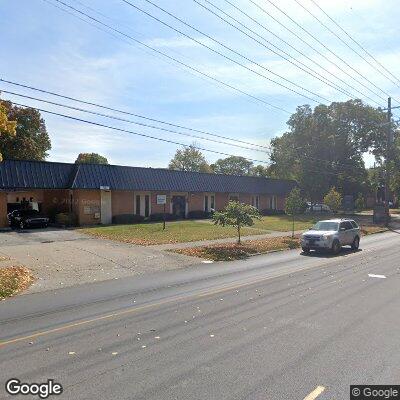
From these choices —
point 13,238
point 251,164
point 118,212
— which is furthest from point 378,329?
point 251,164

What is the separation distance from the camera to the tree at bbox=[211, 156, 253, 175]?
384ft

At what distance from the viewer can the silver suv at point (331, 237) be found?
21.0 m

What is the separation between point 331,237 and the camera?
2109cm

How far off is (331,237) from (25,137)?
39.3 m

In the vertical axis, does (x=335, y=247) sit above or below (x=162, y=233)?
below

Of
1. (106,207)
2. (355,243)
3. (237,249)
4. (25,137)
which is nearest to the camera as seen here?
(237,249)

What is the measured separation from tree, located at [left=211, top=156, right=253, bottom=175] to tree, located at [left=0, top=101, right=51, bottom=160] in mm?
65861

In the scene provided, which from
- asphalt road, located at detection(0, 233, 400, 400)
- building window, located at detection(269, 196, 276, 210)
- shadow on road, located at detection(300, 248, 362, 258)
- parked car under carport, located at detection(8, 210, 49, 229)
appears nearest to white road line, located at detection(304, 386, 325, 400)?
asphalt road, located at detection(0, 233, 400, 400)

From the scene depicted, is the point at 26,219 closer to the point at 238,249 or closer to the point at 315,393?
the point at 238,249

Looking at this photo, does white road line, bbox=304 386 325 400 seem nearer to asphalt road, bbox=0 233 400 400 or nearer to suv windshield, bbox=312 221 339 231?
asphalt road, bbox=0 233 400 400

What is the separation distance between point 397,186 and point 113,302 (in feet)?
208

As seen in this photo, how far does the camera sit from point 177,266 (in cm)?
1670

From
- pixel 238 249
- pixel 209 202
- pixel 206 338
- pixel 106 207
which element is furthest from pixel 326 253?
Result: pixel 209 202

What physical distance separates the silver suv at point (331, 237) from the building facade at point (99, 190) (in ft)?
38.4
